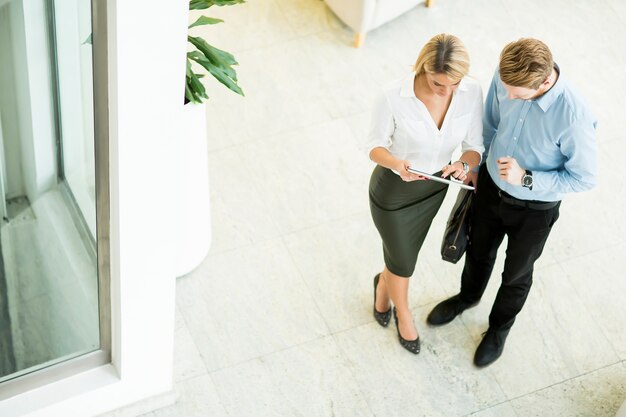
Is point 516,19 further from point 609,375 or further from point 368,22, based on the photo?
point 609,375

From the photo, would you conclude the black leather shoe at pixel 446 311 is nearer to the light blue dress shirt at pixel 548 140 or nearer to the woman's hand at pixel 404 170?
the light blue dress shirt at pixel 548 140

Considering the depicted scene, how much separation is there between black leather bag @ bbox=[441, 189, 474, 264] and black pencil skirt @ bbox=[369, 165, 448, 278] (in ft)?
0.28

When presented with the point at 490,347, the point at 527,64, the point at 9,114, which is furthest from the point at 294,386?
the point at 527,64

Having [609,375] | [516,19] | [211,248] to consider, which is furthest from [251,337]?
[516,19]

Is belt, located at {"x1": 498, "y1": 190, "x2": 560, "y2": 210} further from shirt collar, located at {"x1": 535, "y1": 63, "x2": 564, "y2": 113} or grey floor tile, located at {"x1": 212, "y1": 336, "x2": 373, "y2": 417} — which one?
grey floor tile, located at {"x1": 212, "y1": 336, "x2": 373, "y2": 417}

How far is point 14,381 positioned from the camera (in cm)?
339

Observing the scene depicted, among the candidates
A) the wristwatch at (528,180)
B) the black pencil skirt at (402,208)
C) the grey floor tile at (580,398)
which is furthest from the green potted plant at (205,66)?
the grey floor tile at (580,398)

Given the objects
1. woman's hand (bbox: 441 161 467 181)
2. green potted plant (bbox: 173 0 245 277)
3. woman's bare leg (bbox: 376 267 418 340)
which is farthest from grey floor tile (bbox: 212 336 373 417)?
woman's hand (bbox: 441 161 467 181)

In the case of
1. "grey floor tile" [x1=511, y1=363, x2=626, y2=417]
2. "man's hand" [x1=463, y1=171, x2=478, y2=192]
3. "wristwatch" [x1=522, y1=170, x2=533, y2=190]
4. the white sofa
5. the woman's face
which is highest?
the woman's face

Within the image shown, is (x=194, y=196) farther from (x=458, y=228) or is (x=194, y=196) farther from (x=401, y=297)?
(x=458, y=228)

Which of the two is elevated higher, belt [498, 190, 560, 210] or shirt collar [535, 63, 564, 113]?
shirt collar [535, 63, 564, 113]

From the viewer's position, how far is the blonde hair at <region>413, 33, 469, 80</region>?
119 inches

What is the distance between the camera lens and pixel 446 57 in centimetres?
301

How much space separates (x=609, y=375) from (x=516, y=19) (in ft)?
7.77
